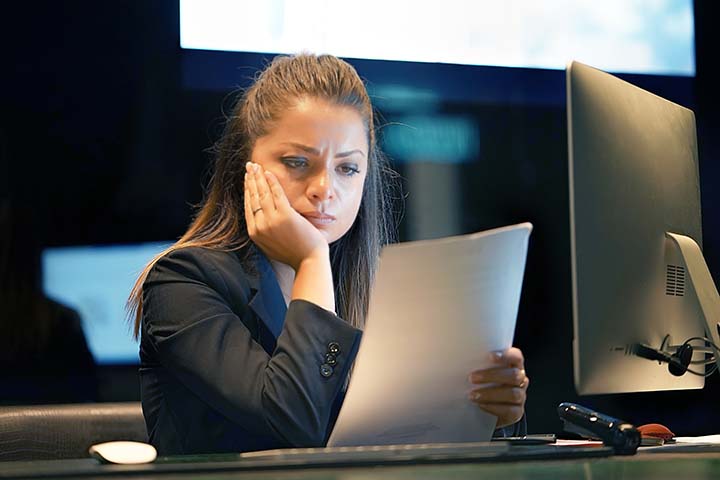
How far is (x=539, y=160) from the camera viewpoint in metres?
3.44

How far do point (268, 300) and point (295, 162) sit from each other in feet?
0.72

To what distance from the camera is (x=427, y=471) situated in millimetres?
949

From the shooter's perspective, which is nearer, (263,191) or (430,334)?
(430,334)

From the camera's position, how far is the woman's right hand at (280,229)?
1.54 m

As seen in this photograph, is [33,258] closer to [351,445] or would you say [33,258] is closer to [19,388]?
[19,388]

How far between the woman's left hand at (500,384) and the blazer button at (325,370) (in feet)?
0.75

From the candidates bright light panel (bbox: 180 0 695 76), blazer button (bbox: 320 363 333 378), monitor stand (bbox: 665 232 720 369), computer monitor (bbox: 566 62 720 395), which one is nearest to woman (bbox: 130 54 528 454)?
blazer button (bbox: 320 363 333 378)

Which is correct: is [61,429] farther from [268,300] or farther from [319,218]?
[319,218]

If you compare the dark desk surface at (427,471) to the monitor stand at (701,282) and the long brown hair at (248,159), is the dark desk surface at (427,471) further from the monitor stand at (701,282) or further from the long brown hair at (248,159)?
the long brown hair at (248,159)

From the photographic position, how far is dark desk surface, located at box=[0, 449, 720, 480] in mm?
907

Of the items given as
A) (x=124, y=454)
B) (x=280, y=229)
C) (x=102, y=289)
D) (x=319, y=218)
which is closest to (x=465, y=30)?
(x=102, y=289)

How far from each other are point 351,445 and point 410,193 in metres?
2.16

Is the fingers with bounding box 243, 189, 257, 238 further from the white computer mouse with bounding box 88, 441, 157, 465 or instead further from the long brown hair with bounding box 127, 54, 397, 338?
the white computer mouse with bounding box 88, 441, 157, 465

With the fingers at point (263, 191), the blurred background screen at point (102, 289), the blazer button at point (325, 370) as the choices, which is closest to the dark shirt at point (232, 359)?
the blazer button at point (325, 370)
